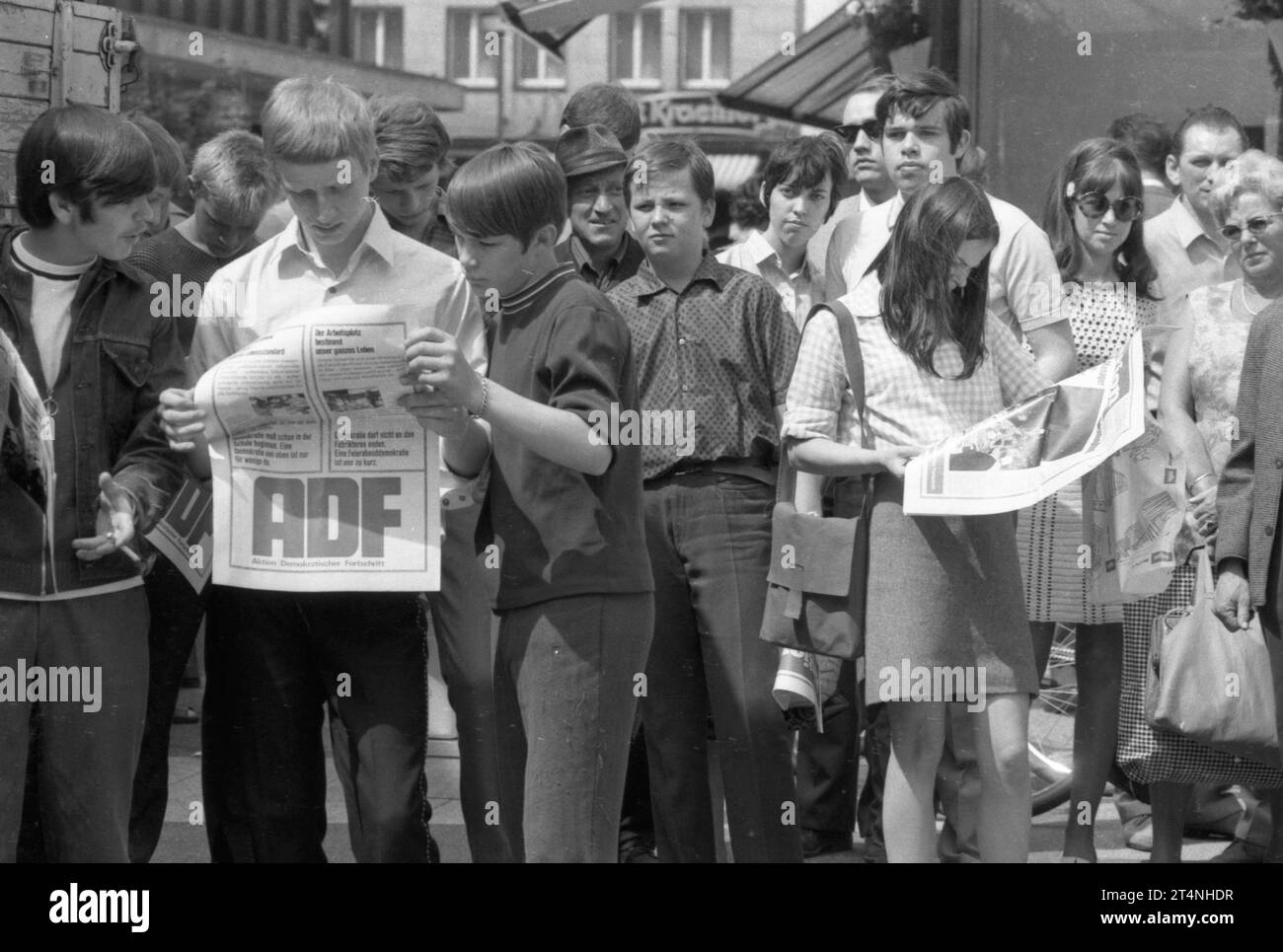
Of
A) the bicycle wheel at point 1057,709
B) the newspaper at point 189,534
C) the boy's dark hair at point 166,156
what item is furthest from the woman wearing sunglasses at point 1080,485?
the boy's dark hair at point 166,156

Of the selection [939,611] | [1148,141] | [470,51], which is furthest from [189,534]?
[1148,141]

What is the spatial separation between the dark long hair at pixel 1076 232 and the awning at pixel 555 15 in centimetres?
194

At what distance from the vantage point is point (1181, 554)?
5059 mm

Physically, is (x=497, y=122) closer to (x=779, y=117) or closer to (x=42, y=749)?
(x=779, y=117)

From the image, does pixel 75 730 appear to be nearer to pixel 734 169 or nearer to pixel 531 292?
pixel 531 292

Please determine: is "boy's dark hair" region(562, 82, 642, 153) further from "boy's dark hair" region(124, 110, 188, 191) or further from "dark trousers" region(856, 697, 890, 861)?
"dark trousers" region(856, 697, 890, 861)

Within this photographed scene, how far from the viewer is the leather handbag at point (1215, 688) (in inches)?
187

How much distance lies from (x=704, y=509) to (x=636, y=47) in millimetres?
2586

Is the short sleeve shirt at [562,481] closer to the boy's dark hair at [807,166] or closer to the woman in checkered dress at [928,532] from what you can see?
the woman in checkered dress at [928,532]

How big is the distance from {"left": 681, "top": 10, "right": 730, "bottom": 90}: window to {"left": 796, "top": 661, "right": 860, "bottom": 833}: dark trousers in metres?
2.33

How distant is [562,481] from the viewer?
12.0 feet

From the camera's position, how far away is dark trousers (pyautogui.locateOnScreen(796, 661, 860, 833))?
5.44 m

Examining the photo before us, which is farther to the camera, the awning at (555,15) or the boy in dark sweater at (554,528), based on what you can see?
the awning at (555,15)
